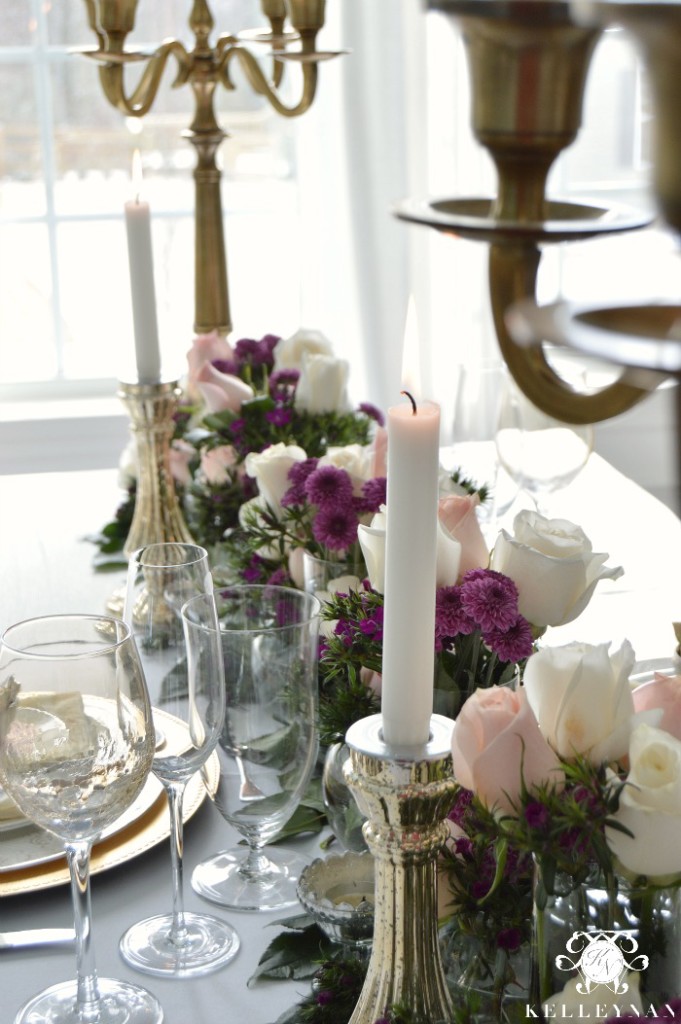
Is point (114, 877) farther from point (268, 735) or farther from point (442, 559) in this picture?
point (442, 559)

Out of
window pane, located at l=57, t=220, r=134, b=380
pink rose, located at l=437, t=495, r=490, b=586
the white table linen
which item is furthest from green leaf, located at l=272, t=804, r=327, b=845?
window pane, located at l=57, t=220, r=134, b=380

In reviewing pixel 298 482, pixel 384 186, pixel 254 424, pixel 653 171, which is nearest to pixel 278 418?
pixel 254 424

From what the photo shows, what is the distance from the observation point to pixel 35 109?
9.76 ft

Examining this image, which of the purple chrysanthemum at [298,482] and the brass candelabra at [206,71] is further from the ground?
the brass candelabra at [206,71]

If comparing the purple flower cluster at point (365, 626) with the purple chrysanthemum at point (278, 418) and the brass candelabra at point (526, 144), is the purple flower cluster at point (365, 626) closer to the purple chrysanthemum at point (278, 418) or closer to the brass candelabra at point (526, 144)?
the brass candelabra at point (526, 144)

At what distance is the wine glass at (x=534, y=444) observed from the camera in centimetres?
138

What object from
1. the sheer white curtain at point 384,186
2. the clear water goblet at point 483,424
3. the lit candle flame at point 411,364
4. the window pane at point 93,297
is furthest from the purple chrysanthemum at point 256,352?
the window pane at point 93,297

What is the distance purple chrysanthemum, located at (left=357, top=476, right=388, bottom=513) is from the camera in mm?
888

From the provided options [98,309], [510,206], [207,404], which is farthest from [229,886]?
Answer: [98,309]

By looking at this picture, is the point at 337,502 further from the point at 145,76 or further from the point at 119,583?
the point at 145,76

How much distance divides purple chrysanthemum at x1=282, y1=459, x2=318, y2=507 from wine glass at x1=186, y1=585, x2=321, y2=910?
21 centimetres

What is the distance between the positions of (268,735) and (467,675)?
121 mm

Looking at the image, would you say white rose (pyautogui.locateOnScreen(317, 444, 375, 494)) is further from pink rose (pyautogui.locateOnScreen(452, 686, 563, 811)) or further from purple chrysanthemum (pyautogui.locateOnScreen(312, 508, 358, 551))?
pink rose (pyautogui.locateOnScreen(452, 686, 563, 811))

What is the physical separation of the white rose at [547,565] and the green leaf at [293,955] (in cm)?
22
